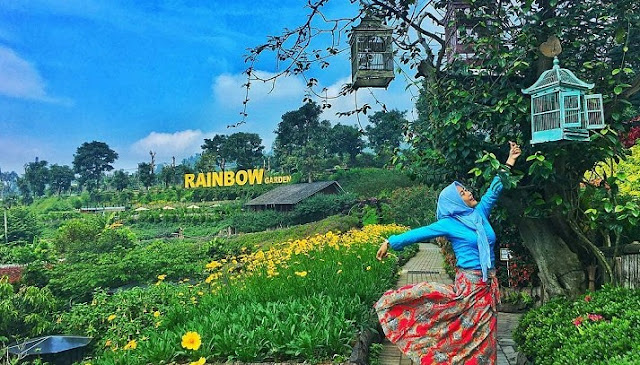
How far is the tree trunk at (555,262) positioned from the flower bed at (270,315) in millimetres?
1562

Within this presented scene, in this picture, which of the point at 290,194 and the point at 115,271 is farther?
the point at 290,194

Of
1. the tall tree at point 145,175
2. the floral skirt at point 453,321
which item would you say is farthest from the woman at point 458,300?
the tall tree at point 145,175

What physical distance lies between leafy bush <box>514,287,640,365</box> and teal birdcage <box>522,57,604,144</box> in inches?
44.1

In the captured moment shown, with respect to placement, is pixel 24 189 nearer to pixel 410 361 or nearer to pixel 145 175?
pixel 145 175

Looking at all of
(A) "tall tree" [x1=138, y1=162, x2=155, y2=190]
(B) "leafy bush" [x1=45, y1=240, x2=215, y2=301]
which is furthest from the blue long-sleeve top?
(A) "tall tree" [x1=138, y1=162, x2=155, y2=190]

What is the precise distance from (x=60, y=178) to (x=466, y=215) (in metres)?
61.0

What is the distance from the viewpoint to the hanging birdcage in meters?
4.28

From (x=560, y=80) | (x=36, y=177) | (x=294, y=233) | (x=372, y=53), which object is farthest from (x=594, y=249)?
(x=36, y=177)

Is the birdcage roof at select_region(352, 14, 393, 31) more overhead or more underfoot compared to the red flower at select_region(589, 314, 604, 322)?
more overhead

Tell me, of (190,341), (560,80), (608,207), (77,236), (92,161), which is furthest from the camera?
(92,161)

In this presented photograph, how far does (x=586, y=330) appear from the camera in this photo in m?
2.74

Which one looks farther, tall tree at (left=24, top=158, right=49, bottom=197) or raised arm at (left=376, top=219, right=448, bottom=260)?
tall tree at (left=24, top=158, right=49, bottom=197)

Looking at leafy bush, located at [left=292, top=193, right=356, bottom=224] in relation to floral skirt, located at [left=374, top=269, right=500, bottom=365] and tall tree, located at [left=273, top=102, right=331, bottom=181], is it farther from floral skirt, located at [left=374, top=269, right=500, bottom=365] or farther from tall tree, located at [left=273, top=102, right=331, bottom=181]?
floral skirt, located at [left=374, top=269, right=500, bottom=365]

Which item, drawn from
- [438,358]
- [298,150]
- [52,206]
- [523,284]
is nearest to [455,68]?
[438,358]
